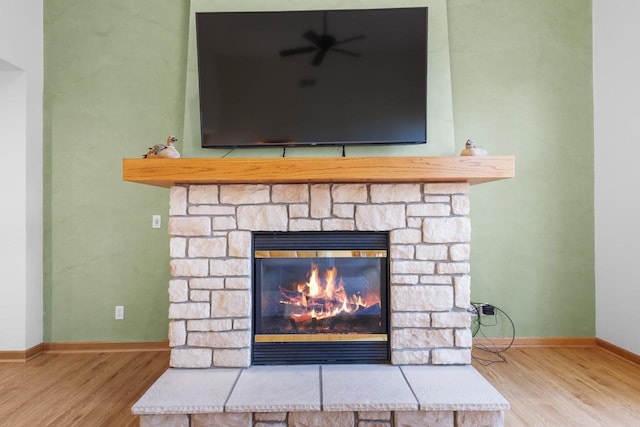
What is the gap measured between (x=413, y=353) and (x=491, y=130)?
1.73 m

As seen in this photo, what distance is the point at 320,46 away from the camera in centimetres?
Answer: 226

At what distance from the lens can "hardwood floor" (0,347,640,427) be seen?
190 cm

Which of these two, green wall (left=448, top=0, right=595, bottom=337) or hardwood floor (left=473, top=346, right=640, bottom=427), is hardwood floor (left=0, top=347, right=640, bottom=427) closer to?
hardwood floor (left=473, top=346, right=640, bottom=427)

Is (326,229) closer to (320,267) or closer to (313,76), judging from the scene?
(320,267)

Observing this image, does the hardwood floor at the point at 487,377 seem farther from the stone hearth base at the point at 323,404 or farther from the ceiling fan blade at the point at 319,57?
the ceiling fan blade at the point at 319,57

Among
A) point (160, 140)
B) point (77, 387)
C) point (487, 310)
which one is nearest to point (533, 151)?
point (487, 310)

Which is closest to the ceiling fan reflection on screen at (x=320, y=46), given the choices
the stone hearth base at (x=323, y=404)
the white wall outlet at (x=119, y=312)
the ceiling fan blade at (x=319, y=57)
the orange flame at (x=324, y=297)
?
the ceiling fan blade at (x=319, y=57)

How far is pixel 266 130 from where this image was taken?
2.29 m

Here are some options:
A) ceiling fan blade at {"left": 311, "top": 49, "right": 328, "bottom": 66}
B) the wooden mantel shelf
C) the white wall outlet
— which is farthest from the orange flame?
the white wall outlet

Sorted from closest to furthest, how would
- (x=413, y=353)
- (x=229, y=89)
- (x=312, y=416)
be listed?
(x=312, y=416) < (x=413, y=353) < (x=229, y=89)

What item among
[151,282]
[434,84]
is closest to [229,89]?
[434,84]

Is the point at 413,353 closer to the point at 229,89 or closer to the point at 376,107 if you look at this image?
the point at 376,107

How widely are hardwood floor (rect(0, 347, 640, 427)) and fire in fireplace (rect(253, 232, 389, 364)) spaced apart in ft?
2.48

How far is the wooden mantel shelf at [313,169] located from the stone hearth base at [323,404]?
106 centimetres
